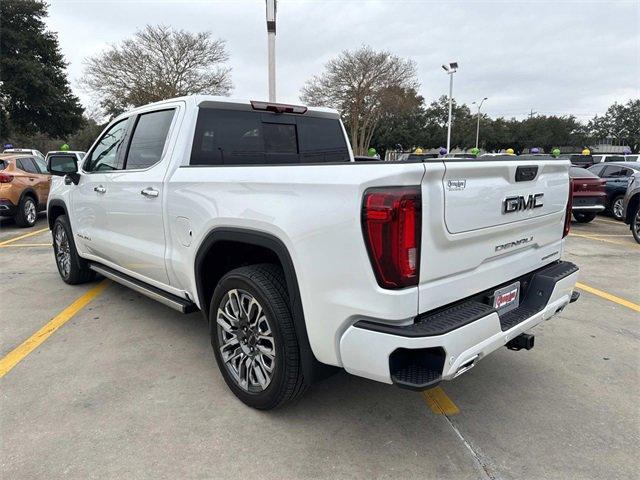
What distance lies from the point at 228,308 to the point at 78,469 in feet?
3.72

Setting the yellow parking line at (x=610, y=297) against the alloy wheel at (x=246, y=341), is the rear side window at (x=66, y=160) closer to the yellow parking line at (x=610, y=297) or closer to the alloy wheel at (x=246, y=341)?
the alloy wheel at (x=246, y=341)

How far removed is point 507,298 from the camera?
107 inches

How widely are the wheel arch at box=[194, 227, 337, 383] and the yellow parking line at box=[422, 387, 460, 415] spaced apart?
83 cm

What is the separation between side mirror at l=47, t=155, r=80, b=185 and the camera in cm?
478

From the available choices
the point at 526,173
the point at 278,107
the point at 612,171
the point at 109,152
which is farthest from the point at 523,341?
the point at 612,171

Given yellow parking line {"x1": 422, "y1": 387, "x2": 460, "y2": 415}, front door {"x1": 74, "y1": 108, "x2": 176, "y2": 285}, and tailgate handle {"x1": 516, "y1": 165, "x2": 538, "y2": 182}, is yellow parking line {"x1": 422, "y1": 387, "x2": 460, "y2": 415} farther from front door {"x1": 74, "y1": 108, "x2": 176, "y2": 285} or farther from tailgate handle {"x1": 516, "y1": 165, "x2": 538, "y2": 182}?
front door {"x1": 74, "y1": 108, "x2": 176, "y2": 285}

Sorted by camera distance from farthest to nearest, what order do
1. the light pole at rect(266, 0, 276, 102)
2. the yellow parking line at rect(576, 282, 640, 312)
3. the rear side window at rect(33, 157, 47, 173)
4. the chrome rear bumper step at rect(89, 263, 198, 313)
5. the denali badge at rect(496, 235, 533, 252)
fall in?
the rear side window at rect(33, 157, 47, 173) < the light pole at rect(266, 0, 276, 102) < the yellow parking line at rect(576, 282, 640, 312) < the chrome rear bumper step at rect(89, 263, 198, 313) < the denali badge at rect(496, 235, 533, 252)

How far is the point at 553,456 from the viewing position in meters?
2.49

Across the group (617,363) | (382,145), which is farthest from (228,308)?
(382,145)

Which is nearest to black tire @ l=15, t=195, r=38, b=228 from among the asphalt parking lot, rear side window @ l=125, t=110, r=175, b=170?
the asphalt parking lot

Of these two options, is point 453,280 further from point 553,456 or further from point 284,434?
point 284,434

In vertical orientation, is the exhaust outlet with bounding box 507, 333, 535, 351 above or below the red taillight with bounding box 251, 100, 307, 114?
below

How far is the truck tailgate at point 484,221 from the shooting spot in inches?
84.5

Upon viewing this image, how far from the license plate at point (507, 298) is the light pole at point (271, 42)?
10.4m
